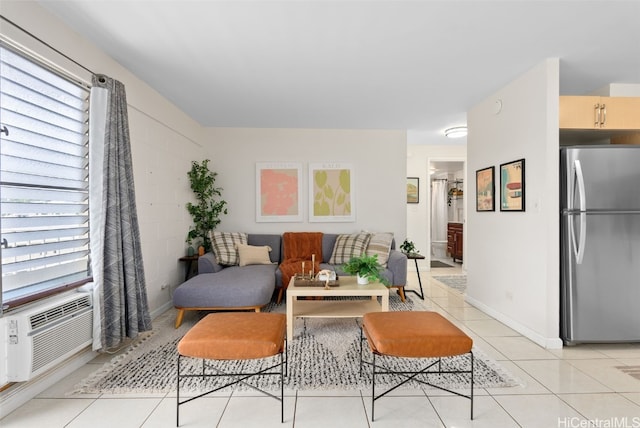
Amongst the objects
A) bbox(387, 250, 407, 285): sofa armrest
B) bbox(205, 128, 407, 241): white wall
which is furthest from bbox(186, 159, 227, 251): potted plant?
bbox(387, 250, 407, 285): sofa armrest

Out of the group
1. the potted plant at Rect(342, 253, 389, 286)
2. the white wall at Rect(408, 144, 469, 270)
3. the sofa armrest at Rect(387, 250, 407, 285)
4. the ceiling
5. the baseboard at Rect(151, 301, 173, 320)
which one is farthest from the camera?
the white wall at Rect(408, 144, 469, 270)

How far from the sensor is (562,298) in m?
2.69

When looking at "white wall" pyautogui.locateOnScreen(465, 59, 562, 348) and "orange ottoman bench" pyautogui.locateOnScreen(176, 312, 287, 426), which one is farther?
"white wall" pyautogui.locateOnScreen(465, 59, 562, 348)

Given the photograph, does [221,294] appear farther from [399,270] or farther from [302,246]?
[399,270]

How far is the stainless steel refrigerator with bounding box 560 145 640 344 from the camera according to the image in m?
2.60

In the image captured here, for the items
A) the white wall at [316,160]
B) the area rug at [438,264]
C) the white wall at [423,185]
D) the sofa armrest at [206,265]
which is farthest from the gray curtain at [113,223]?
the area rug at [438,264]

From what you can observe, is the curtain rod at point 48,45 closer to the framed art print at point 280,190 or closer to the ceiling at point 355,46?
the ceiling at point 355,46

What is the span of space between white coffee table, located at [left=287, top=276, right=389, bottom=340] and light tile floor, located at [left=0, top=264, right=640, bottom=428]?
2.82 feet

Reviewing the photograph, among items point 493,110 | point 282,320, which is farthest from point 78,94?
point 493,110

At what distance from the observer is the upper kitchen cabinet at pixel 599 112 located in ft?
9.36

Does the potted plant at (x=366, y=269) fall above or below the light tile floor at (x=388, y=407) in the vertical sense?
above

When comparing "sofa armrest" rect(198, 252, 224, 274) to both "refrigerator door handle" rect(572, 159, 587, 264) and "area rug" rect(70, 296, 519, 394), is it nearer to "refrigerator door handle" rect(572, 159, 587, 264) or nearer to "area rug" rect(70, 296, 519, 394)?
"area rug" rect(70, 296, 519, 394)

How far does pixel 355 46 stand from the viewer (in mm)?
2469

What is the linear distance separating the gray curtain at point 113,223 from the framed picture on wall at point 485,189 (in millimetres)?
3588
